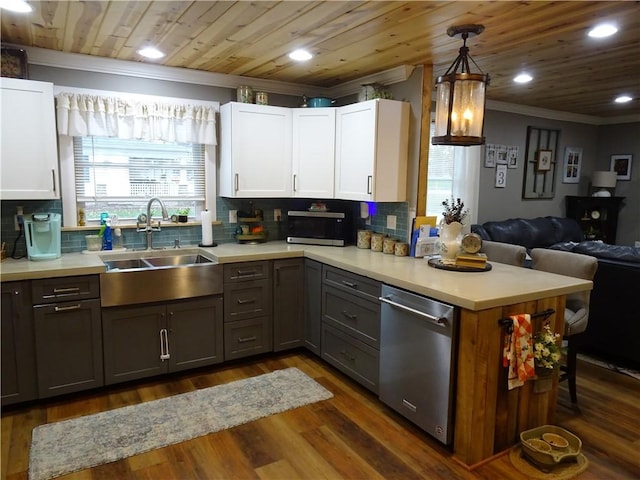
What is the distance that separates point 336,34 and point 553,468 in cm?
268

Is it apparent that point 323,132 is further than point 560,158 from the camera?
No

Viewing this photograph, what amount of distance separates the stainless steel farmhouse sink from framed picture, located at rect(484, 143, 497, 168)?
3.77 meters

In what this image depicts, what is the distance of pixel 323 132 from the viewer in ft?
12.8

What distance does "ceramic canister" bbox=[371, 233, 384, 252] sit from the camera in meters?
3.75

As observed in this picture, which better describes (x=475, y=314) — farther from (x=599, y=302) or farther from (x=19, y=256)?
(x=19, y=256)

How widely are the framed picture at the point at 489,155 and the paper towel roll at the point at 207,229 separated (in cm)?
359

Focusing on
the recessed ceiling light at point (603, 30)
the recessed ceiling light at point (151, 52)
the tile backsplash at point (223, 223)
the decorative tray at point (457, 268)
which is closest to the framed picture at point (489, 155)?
the tile backsplash at point (223, 223)

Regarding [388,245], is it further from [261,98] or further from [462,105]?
[261,98]

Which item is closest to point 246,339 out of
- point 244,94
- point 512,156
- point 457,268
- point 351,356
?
point 351,356

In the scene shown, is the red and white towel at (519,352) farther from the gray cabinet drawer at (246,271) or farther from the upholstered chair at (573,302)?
the gray cabinet drawer at (246,271)

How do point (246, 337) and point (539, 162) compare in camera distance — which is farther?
point (539, 162)

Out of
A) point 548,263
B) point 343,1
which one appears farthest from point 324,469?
point 343,1

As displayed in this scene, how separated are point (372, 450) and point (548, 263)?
1.76m

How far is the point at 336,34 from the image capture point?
274 centimetres
